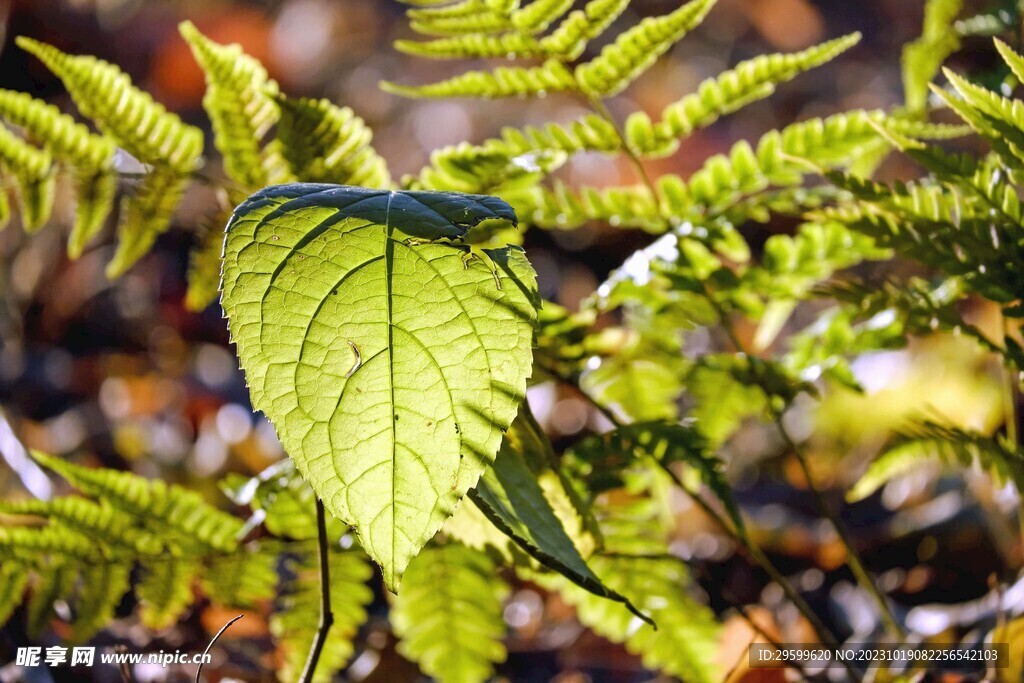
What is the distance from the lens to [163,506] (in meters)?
1.08

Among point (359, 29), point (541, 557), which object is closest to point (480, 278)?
point (541, 557)

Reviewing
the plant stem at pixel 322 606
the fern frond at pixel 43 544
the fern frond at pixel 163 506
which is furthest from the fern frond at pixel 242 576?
the plant stem at pixel 322 606

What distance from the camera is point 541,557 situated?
60 centimetres

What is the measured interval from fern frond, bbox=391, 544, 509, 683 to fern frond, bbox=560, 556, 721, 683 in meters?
0.13

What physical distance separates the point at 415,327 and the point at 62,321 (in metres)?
3.49

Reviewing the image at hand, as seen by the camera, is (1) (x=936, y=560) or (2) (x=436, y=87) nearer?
(2) (x=436, y=87)

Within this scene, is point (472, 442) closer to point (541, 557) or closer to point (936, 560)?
point (541, 557)

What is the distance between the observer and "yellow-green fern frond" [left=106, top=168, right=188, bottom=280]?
115cm

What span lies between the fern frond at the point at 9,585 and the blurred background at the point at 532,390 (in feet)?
0.64

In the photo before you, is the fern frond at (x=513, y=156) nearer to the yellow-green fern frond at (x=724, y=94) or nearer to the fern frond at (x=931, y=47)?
the yellow-green fern frond at (x=724, y=94)

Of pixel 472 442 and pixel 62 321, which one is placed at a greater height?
pixel 62 321

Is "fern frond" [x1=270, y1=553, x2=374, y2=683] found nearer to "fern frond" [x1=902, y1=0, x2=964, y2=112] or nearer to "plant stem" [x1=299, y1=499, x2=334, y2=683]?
"plant stem" [x1=299, y1=499, x2=334, y2=683]

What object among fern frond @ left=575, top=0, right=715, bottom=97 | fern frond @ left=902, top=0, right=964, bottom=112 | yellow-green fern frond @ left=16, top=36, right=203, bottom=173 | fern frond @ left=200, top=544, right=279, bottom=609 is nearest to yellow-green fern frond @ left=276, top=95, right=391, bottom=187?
yellow-green fern frond @ left=16, top=36, right=203, bottom=173

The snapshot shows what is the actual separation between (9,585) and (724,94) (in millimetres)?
1195
